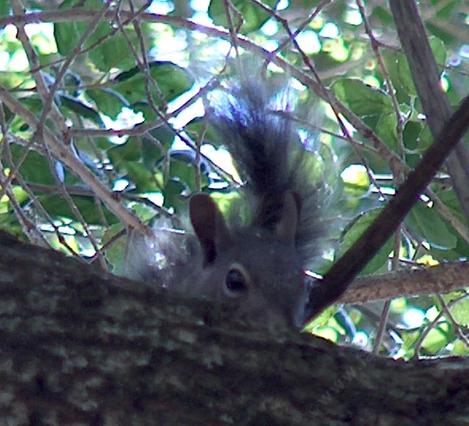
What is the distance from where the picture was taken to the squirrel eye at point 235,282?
2621 millimetres

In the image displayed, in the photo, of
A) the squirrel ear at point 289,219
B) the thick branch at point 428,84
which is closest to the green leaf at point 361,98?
the squirrel ear at point 289,219

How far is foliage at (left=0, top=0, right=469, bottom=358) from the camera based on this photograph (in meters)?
2.63

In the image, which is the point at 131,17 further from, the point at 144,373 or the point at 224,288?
the point at 144,373

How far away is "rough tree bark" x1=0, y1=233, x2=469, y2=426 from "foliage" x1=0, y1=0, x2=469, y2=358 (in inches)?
34.1

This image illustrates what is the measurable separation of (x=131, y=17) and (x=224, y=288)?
2.14 ft

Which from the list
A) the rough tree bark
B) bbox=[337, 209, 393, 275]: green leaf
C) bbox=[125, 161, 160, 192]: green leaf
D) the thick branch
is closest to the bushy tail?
bbox=[337, 209, 393, 275]: green leaf

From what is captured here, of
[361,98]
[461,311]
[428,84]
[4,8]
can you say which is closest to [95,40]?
[4,8]

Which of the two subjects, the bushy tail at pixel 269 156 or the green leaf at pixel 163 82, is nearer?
the bushy tail at pixel 269 156

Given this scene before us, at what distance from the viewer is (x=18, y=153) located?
3.02 meters

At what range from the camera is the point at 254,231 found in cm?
280

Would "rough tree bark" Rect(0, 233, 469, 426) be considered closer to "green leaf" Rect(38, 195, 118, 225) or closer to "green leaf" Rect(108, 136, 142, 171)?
"green leaf" Rect(38, 195, 118, 225)

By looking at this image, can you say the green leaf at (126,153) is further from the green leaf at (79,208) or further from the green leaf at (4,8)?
the green leaf at (4,8)

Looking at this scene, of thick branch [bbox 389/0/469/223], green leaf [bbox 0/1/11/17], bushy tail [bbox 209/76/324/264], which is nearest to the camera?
thick branch [bbox 389/0/469/223]

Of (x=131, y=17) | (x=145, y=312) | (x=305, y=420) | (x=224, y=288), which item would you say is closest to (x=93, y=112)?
(x=131, y=17)
